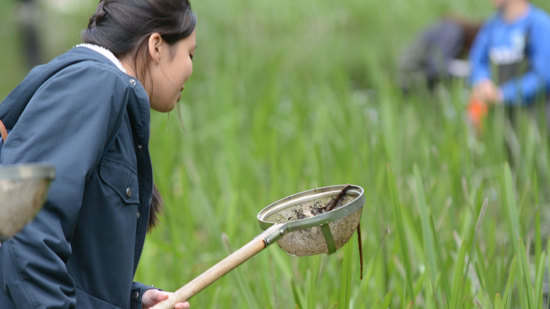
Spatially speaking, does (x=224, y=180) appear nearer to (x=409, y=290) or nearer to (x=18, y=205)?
(x=409, y=290)

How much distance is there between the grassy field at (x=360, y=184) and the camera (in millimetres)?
1261

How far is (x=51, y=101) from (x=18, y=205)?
0.26 meters

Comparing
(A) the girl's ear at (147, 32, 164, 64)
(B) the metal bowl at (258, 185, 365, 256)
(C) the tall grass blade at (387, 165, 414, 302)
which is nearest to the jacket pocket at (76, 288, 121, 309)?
(B) the metal bowl at (258, 185, 365, 256)

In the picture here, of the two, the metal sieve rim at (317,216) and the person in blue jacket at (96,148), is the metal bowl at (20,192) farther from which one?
the metal sieve rim at (317,216)

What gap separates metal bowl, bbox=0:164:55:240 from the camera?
58cm

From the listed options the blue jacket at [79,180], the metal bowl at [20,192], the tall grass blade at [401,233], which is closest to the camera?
the metal bowl at [20,192]

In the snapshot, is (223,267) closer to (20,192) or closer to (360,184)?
(20,192)

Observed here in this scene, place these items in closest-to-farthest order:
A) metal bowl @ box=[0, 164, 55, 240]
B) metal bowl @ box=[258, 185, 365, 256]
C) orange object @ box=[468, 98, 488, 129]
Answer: metal bowl @ box=[0, 164, 55, 240] → metal bowl @ box=[258, 185, 365, 256] → orange object @ box=[468, 98, 488, 129]

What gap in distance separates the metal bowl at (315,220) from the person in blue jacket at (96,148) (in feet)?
0.55

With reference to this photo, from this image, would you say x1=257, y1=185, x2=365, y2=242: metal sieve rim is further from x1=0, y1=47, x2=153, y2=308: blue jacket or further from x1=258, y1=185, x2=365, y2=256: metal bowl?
x1=0, y1=47, x2=153, y2=308: blue jacket

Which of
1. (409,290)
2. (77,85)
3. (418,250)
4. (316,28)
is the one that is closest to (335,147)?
(418,250)

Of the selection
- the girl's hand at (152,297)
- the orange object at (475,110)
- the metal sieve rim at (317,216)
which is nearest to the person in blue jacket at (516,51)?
the orange object at (475,110)

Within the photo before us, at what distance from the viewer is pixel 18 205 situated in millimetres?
598

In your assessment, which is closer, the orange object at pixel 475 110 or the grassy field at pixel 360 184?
the grassy field at pixel 360 184
